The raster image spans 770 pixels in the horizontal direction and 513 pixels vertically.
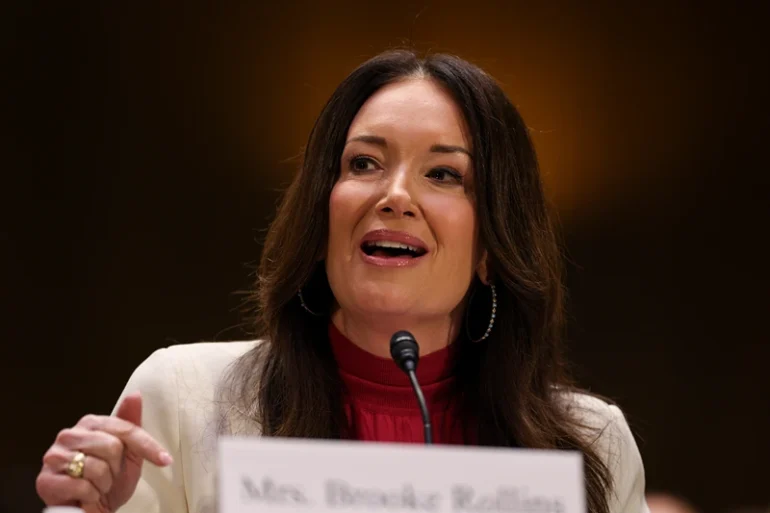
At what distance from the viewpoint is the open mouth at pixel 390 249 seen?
5.74ft

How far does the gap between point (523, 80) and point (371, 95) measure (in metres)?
1.58

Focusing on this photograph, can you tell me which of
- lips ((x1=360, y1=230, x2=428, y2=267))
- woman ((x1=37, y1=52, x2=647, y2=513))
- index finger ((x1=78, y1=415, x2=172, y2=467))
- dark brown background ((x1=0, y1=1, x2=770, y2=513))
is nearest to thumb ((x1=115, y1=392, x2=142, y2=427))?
index finger ((x1=78, y1=415, x2=172, y2=467))

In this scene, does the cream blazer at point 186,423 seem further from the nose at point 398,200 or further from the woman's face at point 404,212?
the nose at point 398,200

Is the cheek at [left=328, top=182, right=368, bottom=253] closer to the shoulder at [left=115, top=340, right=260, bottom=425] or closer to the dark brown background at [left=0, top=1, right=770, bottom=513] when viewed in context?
the shoulder at [left=115, top=340, right=260, bottom=425]

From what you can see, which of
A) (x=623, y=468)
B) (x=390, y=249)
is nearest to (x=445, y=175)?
(x=390, y=249)

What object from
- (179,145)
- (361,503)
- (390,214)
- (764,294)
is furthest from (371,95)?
(764,294)

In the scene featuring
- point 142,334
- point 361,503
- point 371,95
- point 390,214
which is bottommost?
point 142,334

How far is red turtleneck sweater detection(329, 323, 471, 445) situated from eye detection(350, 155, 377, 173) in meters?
0.29

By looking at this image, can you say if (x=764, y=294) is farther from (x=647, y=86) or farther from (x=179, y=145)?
(x=179, y=145)

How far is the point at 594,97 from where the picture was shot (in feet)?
11.2

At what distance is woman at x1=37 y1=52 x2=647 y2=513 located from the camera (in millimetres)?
1756

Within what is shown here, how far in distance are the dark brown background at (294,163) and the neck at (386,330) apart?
4.12 ft

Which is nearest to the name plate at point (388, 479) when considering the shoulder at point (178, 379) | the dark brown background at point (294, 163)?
the shoulder at point (178, 379)

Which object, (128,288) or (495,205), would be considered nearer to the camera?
(495,205)
